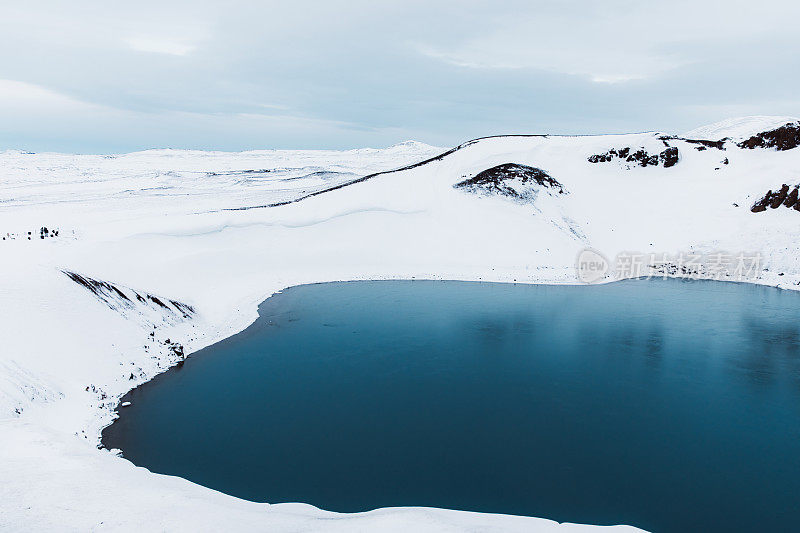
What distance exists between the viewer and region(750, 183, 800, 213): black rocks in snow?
51531 mm

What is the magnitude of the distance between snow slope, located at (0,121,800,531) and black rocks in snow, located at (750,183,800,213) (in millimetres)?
963

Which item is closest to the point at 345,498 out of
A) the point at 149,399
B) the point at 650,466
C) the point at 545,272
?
the point at 650,466

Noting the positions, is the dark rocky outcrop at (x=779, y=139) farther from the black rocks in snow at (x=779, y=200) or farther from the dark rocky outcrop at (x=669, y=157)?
the black rocks in snow at (x=779, y=200)

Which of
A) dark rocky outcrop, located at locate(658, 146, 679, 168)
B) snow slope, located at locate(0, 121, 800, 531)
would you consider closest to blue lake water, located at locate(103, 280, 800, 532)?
snow slope, located at locate(0, 121, 800, 531)

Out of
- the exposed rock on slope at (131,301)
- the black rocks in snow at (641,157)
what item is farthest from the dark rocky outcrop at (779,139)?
the exposed rock on slope at (131,301)

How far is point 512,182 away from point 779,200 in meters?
30.1

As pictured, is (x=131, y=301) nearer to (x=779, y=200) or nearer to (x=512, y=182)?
(x=512, y=182)

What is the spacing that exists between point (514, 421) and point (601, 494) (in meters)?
4.67

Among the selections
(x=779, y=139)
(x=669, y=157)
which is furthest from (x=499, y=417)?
(x=779, y=139)

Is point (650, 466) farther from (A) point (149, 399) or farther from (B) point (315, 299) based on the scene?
(B) point (315, 299)

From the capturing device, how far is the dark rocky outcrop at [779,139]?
61.9 metres

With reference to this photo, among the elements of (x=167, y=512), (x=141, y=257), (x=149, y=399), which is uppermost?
(x=141, y=257)

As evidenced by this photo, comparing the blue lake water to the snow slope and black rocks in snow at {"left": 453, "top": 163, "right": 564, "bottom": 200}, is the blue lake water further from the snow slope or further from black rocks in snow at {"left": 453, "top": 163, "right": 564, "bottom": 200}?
black rocks in snow at {"left": 453, "top": 163, "right": 564, "bottom": 200}

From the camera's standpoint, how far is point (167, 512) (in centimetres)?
1067
